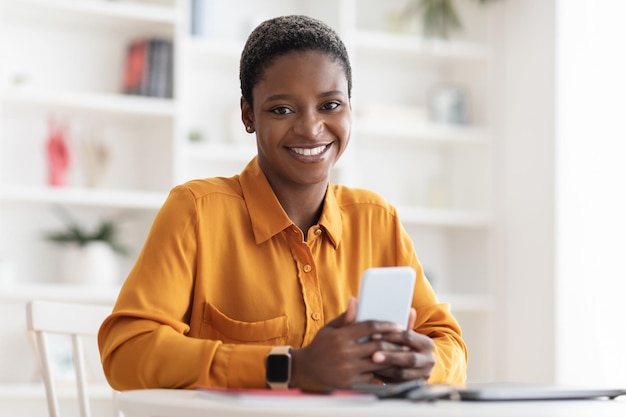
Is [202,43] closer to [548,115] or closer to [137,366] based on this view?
[548,115]

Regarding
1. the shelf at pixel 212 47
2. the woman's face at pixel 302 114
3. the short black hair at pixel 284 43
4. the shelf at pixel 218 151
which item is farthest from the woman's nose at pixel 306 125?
the shelf at pixel 212 47

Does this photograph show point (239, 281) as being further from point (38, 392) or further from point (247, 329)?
point (38, 392)

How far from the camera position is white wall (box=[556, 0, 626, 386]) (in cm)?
378

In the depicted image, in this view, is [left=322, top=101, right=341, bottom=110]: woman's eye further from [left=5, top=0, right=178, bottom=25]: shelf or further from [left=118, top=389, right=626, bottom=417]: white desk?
[left=5, top=0, right=178, bottom=25]: shelf

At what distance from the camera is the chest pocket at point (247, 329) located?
5.07 ft

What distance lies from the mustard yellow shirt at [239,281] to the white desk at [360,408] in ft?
0.72

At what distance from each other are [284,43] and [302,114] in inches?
4.9

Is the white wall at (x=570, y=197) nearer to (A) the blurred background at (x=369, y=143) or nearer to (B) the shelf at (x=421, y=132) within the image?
(A) the blurred background at (x=369, y=143)

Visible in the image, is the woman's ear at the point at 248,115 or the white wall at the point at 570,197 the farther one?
the white wall at the point at 570,197

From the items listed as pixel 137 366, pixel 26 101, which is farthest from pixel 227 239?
pixel 26 101

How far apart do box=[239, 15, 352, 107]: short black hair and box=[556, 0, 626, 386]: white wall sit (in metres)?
2.44

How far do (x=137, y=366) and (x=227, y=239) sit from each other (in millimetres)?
310

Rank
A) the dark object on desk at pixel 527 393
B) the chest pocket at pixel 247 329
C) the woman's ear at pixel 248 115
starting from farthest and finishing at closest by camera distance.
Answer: the woman's ear at pixel 248 115, the chest pocket at pixel 247 329, the dark object on desk at pixel 527 393

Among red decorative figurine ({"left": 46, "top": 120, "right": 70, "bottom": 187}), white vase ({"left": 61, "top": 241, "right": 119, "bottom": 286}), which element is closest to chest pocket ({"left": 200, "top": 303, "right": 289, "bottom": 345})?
white vase ({"left": 61, "top": 241, "right": 119, "bottom": 286})
